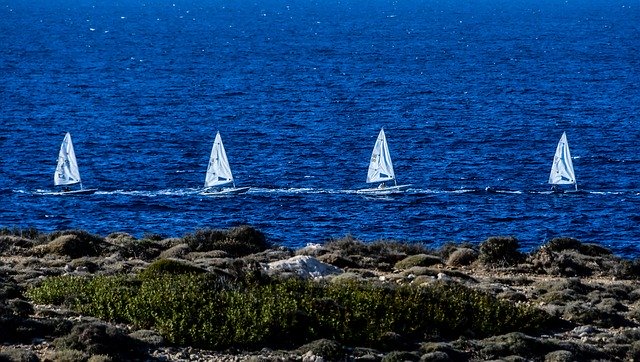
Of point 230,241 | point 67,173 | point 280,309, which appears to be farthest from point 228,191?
point 280,309

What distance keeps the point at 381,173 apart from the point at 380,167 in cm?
49

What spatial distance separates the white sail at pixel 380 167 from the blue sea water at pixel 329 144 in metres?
1.81

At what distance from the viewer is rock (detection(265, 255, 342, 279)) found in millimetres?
39888

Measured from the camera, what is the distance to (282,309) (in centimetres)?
3312

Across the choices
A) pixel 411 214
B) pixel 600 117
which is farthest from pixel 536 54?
pixel 411 214

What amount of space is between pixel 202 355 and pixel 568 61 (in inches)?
6136

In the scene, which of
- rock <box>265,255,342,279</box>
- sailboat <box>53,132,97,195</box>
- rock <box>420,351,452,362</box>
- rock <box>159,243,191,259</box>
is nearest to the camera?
rock <box>420,351,452,362</box>

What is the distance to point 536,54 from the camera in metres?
193

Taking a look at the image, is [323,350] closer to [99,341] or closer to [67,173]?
[99,341]

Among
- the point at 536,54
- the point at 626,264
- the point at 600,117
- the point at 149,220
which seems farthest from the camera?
the point at 536,54

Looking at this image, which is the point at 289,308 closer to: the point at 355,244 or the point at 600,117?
the point at 355,244

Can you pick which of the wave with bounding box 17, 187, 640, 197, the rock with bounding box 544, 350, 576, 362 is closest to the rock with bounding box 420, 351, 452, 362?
the rock with bounding box 544, 350, 576, 362

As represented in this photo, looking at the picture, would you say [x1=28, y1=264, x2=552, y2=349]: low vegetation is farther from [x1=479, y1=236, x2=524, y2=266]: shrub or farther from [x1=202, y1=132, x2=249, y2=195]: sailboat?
[x1=202, y1=132, x2=249, y2=195]: sailboat

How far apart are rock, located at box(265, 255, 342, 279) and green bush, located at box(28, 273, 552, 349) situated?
3.24m
